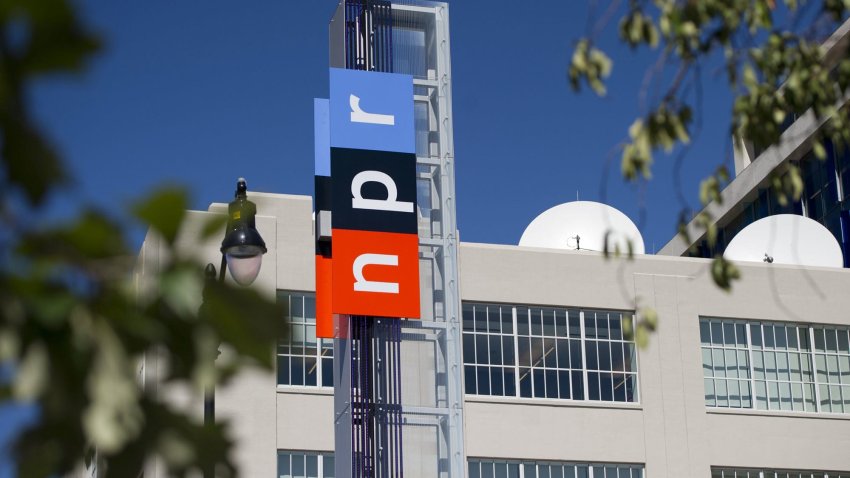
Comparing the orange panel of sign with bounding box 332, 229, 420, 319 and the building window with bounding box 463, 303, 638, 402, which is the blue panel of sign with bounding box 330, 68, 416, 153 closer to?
the orange panel of sign with bounding box 332, 229, 420, 319

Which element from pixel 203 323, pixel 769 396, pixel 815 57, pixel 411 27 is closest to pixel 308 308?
pixel 411 27

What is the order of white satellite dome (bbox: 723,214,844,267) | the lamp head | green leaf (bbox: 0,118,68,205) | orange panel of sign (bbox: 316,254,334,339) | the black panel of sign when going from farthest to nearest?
white satellite dome (bbox: 723,214,844,267)
orange panel of sign (bbox: 316,254,334,339)
the black panel of sign
the lamp head
green leaf (bbox: 0,118,68,205)

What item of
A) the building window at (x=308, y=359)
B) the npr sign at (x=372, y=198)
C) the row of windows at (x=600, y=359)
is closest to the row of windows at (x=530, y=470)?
the row of windows at (x=600, y=359)

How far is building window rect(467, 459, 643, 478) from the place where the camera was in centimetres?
3381

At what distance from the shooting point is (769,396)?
120 feet

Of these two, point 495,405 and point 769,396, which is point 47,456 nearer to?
point 495,405

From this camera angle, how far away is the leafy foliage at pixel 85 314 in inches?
104

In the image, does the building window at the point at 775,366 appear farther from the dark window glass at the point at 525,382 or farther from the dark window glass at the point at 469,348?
the dark window glass at the point at 469,348

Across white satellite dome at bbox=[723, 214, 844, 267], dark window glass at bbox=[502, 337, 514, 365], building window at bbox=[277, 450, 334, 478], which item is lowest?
building window at bbox=[277, 450, 334, 478]

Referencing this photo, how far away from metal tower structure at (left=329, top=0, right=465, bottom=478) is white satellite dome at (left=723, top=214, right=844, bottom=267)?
1289 centimetres

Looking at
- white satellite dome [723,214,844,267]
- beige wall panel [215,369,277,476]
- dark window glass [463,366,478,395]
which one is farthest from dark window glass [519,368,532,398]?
white satellite dome [723,214,844,267]

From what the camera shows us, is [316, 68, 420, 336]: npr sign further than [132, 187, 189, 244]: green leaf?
Yes

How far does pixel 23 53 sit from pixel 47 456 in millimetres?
809

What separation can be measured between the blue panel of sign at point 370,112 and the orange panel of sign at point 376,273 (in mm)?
1878
